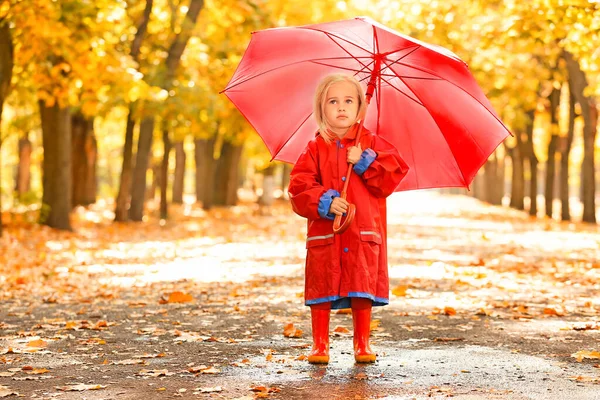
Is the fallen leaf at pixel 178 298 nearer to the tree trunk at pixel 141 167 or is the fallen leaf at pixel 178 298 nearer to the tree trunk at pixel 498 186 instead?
the tree trunk at pixel 141 167

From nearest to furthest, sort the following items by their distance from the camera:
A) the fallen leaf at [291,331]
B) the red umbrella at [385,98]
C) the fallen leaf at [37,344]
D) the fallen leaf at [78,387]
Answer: the fallen leaf at [78,387] → the red umbrella at [385,98] → the fallen leaf at [37,344] → the fallen leaf at [291,331]

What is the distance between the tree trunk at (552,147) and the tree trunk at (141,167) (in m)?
13.2

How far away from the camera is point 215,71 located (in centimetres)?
2488

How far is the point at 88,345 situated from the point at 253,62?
234 cm

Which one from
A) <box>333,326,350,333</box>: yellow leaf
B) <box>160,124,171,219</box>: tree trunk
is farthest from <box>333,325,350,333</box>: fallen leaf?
<box>160,124,171,219</box>: tree trunk

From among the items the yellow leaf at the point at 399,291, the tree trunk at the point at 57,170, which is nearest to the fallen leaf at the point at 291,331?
the yellow leaf at the point at 399,291

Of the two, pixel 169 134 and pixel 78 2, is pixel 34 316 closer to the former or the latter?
pixel 78 2

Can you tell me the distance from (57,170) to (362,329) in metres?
15.0

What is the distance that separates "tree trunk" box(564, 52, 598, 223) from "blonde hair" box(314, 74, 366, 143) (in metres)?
19.7

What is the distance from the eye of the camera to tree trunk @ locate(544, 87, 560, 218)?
2980cm

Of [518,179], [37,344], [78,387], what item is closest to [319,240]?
[78,387]

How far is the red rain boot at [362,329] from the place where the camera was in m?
5.96

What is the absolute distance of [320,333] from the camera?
5.98 m

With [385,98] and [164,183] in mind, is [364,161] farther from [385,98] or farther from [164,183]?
[164,183]
